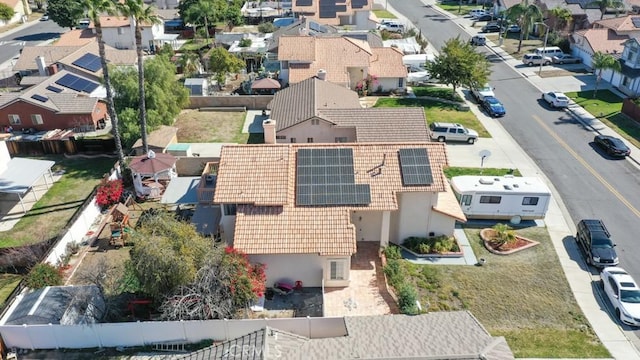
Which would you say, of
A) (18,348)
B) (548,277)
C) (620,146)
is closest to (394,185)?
(548,277)

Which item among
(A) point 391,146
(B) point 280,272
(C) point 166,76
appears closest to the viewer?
(B) point 280,272

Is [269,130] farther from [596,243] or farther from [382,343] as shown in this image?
[596,243]

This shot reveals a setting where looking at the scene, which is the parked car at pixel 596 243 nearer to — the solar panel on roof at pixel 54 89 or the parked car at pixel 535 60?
the parked car at pixel 535 60

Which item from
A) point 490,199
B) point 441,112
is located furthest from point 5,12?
point 490,199

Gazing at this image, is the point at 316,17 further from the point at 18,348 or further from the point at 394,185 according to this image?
the point at 18,348

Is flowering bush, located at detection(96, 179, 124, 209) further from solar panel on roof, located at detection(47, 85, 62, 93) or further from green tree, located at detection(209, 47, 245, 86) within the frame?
green tree, located at detection(209, 47, 245, 86)

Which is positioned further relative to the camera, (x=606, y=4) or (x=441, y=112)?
(x=606, y=4)
